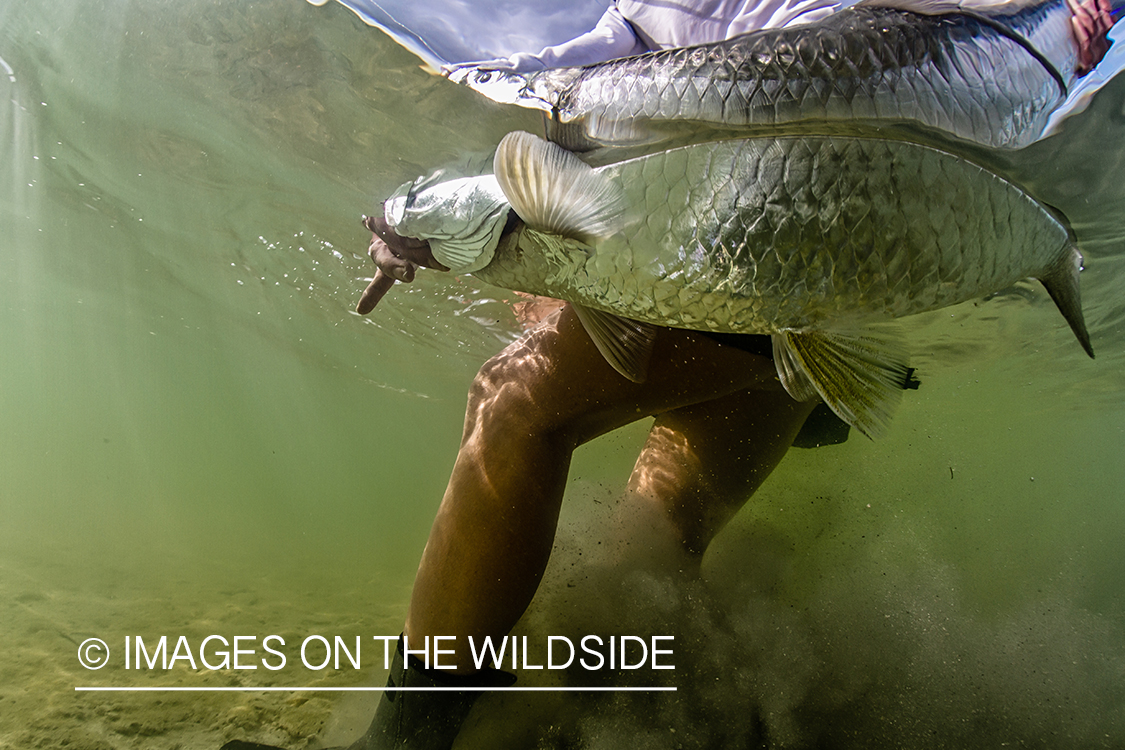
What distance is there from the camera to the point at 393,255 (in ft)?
5.76

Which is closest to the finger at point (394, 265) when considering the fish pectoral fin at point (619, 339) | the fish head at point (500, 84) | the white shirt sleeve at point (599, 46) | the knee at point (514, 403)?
the fish pectoral fin at point (619, 339)

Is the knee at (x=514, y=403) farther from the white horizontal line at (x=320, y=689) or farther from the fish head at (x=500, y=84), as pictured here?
the white horizontal line at (x=320, y=689)

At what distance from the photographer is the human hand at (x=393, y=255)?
1.68 m

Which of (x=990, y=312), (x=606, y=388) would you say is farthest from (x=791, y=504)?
(x=606, y=388)

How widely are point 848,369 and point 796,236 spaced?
45 centimetres

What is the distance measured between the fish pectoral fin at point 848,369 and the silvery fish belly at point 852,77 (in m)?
0.63

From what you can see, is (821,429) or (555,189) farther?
(821,429)

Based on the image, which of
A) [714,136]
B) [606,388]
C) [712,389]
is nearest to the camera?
[714,136]

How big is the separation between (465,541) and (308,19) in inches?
127

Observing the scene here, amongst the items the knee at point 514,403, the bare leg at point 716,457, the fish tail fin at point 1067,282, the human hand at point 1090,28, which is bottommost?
the bare leg at point 716,457

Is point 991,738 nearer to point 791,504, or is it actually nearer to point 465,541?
point 791,504

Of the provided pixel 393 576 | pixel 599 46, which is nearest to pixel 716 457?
pixel 599 46

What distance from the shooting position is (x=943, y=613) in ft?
12.7

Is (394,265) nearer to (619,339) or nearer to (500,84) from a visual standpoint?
(619,339)
